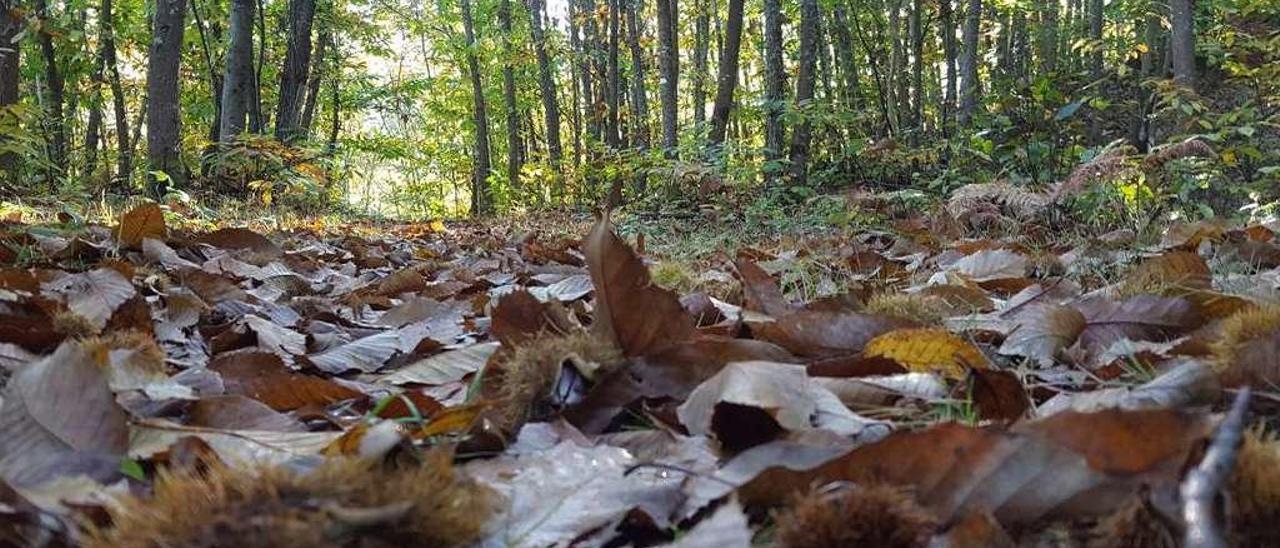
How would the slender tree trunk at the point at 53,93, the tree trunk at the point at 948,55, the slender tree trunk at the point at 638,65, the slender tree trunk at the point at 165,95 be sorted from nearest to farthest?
the slender tree trunk at the point at 165,95 < the slender tree trunk at the point at 53,93 < the tree trunk at the point at 948,55 < the slender tree trunk at the point at 638,65

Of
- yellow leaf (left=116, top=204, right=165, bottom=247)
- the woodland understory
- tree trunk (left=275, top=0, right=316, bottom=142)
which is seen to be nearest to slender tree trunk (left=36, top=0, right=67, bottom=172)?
tree trunk (left=275, top=0, right=316, bottom=142)

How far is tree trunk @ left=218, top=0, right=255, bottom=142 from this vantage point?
9258 millimetres

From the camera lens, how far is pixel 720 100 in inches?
404

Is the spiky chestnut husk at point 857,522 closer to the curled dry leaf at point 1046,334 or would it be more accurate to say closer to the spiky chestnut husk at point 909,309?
the curled dry leaf at point 1046,334

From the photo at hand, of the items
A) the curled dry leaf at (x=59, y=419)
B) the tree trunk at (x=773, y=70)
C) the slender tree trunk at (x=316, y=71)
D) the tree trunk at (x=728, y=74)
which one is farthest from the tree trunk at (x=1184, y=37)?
the slender tree trunk at (x=316, y=71)

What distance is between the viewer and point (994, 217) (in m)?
4.89

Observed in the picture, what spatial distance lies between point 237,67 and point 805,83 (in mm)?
5661

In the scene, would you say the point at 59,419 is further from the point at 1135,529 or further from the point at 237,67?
the point at 237,67

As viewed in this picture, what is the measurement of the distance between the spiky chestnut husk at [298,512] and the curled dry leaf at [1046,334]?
3.73 ft

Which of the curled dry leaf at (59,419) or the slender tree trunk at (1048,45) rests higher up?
the slender tree trunk at (1048,45)

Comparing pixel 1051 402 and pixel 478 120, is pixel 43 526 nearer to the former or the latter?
pixel 1051 402

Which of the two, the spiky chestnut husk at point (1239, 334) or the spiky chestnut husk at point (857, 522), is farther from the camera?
the spiky chestnut husk at point (1239, 334)

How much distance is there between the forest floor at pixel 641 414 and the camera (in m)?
0.72

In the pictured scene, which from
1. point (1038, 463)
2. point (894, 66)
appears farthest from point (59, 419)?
point (894, 66)
